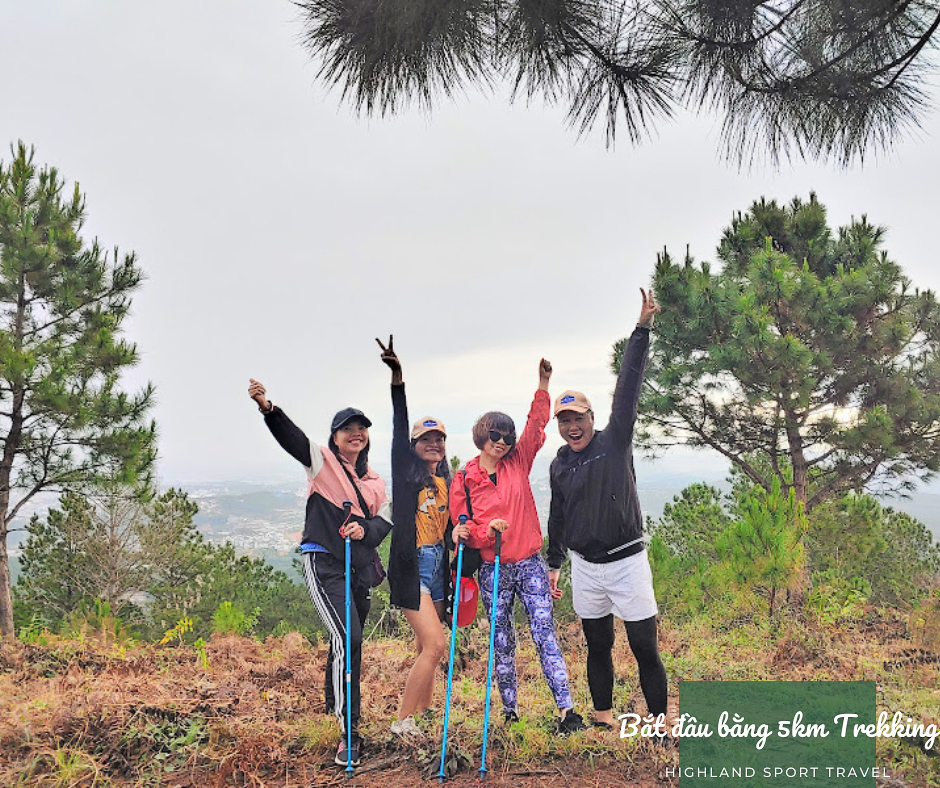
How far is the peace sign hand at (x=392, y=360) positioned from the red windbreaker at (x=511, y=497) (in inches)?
22.0

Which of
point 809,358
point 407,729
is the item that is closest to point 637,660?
point 407,729

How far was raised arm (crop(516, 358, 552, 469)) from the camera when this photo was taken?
342 centimetres

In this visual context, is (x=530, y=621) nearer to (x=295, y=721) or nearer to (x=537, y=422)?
(x=537, y=422)

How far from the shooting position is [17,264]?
11469 millimetres

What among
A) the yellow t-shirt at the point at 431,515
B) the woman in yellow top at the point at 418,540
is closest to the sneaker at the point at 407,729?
the woman in yellow top at the point at 418,540

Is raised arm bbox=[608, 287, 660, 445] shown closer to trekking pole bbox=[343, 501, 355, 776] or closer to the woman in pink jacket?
the woman in pink jacket

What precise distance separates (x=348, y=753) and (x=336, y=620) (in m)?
0.55

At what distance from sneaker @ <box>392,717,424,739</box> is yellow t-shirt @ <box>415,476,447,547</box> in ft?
2.55

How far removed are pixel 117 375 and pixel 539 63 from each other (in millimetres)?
10354

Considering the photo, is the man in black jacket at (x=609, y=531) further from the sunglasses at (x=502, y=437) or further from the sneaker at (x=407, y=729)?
the sneaker at (x=407, y=729)

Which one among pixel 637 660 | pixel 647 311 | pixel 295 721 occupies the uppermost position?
pixel 647 311

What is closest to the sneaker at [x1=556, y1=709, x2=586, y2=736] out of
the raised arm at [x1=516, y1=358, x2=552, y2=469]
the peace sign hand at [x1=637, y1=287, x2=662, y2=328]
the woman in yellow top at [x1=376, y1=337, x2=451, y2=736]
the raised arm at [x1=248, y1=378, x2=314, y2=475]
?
the woman in yellow top at [x1=376, y1=337, x2=451, y2=736]

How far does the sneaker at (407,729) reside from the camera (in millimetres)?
3289

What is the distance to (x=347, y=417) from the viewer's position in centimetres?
350
